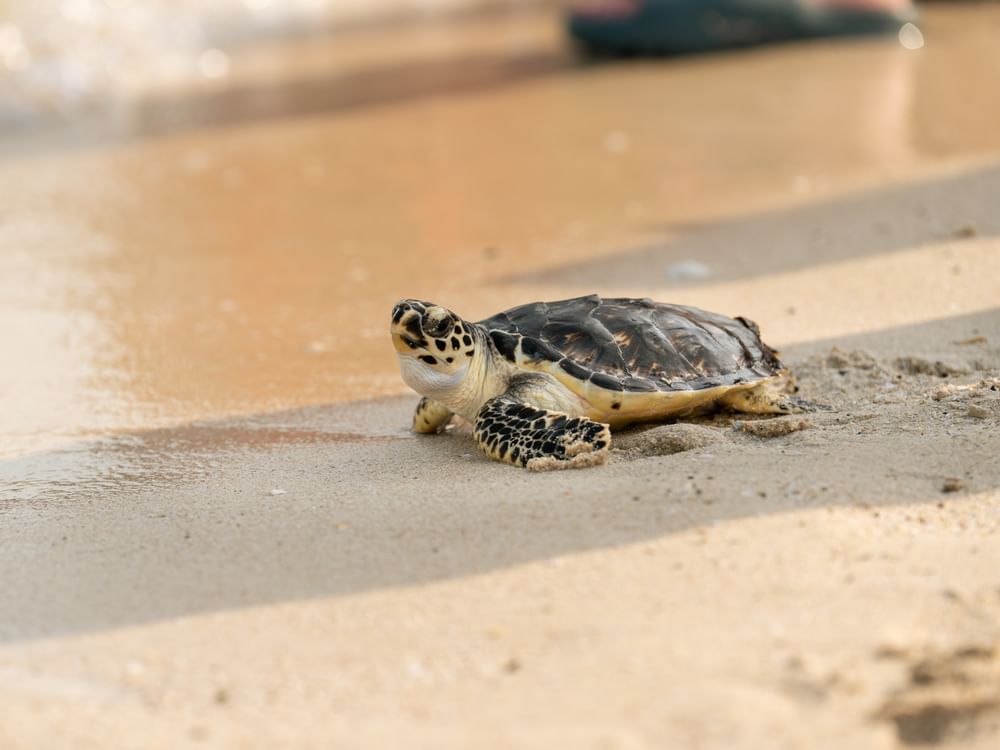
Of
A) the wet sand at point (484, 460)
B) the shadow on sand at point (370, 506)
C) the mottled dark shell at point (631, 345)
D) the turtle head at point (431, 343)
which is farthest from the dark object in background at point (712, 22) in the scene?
the turtle head at point (431, 343)

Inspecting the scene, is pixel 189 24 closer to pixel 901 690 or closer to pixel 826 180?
pixel 826 180

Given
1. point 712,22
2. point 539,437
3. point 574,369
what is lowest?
point 539,437

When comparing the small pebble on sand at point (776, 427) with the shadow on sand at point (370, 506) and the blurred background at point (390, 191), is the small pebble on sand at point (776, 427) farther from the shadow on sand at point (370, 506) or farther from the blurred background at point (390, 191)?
the blurred background at point (390, 191)

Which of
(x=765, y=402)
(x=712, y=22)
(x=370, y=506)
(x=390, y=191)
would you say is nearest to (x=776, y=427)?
(x=765, y=402)

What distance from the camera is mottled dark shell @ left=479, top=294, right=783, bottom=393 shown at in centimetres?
476

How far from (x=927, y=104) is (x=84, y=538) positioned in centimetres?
914

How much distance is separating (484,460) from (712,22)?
10.4 m

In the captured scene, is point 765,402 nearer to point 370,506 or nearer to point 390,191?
point 370,506

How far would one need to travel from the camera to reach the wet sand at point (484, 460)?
3.01 metres

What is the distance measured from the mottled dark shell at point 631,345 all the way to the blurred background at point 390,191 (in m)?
1.15

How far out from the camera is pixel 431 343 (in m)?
4.71

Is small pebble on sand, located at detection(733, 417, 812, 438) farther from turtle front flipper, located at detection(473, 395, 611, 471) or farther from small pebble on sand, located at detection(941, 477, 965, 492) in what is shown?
small pebble on sand, located at detection(941, 477, 965, 492)

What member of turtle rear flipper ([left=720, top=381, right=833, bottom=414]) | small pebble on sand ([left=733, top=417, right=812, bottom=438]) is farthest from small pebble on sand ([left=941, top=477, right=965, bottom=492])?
turtle rear flipper ([left=720, top=381, right=833, bottom=414])

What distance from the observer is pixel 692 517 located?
3.78 m
